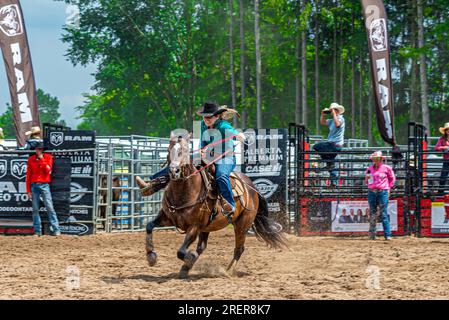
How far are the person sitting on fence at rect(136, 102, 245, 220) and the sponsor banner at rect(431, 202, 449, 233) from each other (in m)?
8.07

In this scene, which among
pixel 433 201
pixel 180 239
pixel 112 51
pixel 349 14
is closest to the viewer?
pixel 180 239

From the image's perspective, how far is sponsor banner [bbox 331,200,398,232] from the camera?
1711cm

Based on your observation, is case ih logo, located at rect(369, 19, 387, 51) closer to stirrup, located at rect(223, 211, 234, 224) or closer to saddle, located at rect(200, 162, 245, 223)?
stirrup, located at rect(223, 211, 234, 224)

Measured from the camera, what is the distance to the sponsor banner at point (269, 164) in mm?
17172

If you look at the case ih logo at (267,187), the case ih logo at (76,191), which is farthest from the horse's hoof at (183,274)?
the case ih logo at (267,187)

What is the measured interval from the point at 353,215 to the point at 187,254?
326 inches

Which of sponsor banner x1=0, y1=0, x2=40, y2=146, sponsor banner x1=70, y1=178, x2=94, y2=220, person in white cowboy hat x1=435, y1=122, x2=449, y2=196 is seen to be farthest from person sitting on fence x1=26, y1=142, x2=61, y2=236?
person in white cowboy hat x1=435, y1=122, x2=449, y2=196

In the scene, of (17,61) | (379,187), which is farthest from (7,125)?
(379,187)

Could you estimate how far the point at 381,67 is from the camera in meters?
20.3

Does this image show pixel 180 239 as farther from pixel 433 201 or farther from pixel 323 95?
pixel 323 95

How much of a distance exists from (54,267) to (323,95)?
113 feet

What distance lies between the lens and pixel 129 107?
48781 mm

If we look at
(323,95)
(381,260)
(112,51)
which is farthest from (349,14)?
(381,260)
